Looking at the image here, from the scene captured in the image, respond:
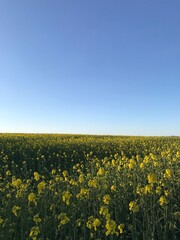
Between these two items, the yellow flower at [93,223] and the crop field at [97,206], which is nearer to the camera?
the yellow flower at [93,223]

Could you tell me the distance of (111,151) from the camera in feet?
67.3

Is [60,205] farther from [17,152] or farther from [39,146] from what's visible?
[39,146]

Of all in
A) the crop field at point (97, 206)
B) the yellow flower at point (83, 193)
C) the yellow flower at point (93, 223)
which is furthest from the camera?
the yellow flower at point (83, 193)

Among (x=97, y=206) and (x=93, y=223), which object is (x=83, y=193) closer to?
(x=97, y=206)

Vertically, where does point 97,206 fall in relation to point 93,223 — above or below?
below

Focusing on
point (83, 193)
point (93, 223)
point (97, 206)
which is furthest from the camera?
point (83, 193)

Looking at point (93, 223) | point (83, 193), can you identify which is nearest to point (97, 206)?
point (83, 193)

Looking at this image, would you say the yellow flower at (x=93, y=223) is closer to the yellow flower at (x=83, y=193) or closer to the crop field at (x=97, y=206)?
the crop field at (x=97, y=206)

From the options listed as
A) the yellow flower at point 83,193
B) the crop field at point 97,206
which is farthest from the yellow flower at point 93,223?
the yellow flower at point 83,193

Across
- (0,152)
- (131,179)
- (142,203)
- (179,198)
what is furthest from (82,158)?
(142,203)

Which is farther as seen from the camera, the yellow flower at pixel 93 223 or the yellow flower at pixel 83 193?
the yellow flower at pixel 83 193

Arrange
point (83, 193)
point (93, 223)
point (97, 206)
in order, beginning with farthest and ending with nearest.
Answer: point (83, 193), point (97, 206), point (93, 223)

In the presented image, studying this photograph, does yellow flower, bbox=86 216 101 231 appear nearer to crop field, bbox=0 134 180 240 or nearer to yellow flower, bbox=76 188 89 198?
crop field, bbox=0 134 180 240

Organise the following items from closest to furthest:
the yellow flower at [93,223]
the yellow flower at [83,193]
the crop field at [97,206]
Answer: the yellow flower at [93,223] → the crop field at [97,206] → the yellow flower at [83,193]
